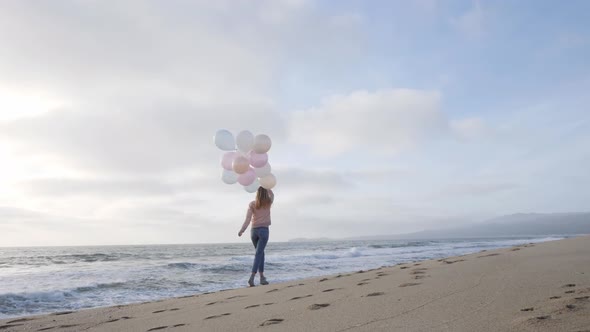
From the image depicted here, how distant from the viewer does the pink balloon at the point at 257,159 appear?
7.83 m

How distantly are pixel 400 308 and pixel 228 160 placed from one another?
16.7 feet

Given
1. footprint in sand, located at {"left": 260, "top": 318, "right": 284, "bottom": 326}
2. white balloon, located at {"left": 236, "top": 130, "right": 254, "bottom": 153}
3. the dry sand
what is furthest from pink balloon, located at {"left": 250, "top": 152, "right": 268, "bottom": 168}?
footprint in sand, located at {"left": 260, "top": 318, "right": 284, "bottom": 326}

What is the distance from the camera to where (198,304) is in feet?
17.2

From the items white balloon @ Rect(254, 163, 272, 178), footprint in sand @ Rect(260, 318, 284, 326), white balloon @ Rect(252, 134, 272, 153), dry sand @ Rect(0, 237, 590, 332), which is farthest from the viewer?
white balloon @ Rect(254, 163, 272, 178)

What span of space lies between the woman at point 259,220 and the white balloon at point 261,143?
2.40 feet

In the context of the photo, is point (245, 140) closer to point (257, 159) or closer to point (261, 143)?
point (261, 143)

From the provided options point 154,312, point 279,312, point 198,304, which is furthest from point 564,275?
point 154,312

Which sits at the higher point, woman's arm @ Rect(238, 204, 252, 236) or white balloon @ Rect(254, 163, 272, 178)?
white balloon @ Rect(254, 163, 272, 178)

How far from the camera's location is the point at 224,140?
25.0ft

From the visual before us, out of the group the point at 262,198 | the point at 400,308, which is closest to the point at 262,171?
the point at 262,198

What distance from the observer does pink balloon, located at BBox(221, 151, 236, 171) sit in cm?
778

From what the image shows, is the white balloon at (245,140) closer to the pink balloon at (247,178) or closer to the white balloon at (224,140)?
the white balloon at (224,140)

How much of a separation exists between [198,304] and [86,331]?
4.55 ft

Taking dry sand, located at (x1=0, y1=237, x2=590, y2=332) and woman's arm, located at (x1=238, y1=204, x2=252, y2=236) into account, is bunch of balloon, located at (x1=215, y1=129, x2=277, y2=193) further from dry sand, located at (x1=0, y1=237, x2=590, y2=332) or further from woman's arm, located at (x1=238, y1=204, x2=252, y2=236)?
dry sand, located at (x1=0, y1=237, x2=590, y2=332)
